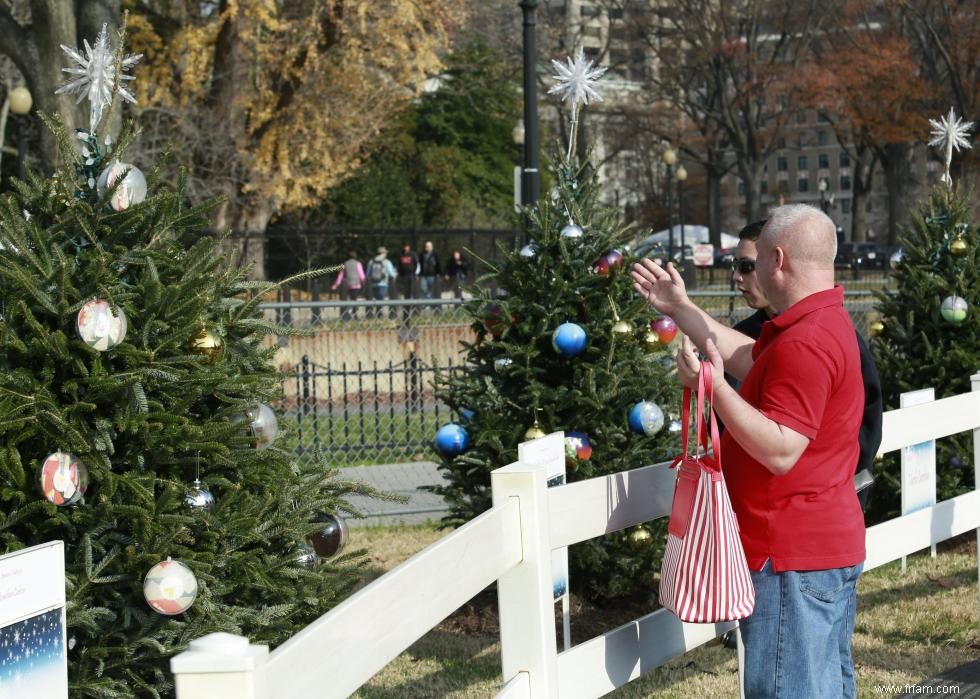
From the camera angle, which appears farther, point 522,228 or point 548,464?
point 522,228

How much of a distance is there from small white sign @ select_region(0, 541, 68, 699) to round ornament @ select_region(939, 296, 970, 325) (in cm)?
676

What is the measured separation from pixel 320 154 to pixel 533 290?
18928mm

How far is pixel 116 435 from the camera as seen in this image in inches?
145

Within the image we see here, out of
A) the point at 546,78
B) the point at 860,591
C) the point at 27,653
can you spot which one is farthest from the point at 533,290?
the point at 546,78

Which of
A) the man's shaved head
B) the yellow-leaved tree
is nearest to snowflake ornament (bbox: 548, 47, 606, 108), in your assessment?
the man's shaved head

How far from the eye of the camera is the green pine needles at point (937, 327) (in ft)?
27.5

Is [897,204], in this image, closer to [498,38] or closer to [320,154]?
[498,38]

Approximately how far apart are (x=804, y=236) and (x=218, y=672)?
6.84 feet

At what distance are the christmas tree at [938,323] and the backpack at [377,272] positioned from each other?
2083 centimetres

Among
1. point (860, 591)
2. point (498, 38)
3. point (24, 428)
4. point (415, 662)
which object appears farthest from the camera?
point (498, 38)

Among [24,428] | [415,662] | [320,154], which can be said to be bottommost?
[415,662]

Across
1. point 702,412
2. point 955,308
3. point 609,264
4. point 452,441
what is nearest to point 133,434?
point 702,412

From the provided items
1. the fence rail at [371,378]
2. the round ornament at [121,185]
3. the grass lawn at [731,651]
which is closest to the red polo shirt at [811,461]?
the round ornament at [121,185]

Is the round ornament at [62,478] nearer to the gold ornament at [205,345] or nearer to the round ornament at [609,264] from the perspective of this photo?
the gold ornament at [205,345]
